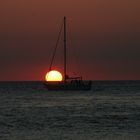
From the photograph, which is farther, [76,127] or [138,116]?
[138,116]

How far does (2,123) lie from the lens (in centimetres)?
5328

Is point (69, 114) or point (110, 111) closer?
point (69, 114)

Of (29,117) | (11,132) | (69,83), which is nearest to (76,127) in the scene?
(11,132)

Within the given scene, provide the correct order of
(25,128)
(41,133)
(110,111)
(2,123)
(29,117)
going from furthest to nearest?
(110,111)
(29,117)
(2,123)
(25,128)
(41,133)

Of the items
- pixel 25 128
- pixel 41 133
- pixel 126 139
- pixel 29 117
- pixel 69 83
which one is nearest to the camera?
pixel 126 139

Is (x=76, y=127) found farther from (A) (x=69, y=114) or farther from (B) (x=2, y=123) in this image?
(A) (x=69, y=114)

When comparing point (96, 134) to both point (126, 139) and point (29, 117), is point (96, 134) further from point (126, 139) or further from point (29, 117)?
point (29, 117)

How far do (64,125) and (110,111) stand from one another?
16776mm

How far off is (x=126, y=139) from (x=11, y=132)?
803 cm

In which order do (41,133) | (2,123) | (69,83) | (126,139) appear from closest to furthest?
(126,139), (41,133), (2,123), (69,83)

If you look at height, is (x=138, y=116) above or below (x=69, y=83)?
below

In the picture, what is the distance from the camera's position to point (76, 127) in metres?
50.0

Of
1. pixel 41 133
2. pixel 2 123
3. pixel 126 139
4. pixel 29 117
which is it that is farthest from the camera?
pixel 29 117

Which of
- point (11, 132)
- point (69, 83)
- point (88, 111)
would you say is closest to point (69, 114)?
point (88, 111)
